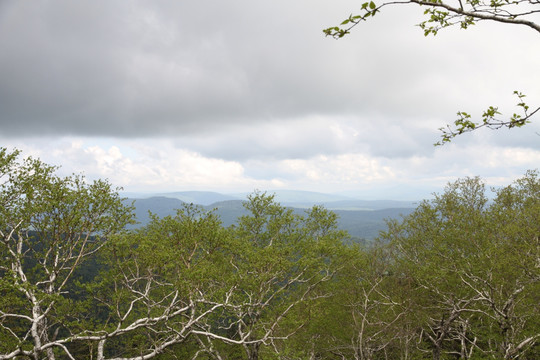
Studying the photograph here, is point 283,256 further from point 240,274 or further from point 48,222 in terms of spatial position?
point 48,222

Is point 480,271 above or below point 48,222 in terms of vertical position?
below

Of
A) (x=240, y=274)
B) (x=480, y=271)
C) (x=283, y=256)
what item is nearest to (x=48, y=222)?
(x=240, y=274)

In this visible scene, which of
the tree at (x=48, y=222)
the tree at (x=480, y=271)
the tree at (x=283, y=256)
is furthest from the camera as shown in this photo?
the tree at (x=283, y=256)

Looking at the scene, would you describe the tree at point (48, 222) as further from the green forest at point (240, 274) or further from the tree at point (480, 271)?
the tree at point (480, 271)

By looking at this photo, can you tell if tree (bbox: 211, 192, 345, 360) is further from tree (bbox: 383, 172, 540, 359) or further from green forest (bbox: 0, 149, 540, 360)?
tree (bbox: 383, 172, 540, 359)

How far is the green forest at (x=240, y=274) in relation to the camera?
1794 cm

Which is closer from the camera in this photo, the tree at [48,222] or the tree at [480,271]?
the tree at [48,222]

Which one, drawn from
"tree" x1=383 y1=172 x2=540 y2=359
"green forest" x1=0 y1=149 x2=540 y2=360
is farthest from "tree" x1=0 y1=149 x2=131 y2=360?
"tree" x1=383 y1=172 x2=540 y2=359

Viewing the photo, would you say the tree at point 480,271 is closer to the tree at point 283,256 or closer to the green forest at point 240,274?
the green forest at point 240,274

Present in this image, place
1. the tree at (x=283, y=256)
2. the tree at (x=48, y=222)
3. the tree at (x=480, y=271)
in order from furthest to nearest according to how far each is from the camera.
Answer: the tree at (x=283, y=256), the tree at (x=480, y=271), the tree at (x=48, y=222)

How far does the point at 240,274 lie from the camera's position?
71.1 ft

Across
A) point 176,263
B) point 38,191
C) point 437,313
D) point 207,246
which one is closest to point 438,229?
point 437,313

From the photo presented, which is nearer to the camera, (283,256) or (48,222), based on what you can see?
(48,222)

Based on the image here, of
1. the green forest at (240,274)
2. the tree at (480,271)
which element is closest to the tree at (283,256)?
the green forest at (240,274)
